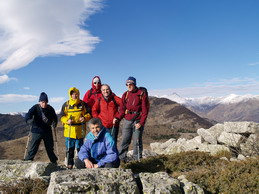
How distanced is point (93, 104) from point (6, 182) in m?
4.31

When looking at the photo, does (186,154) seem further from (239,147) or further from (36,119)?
(36,119)

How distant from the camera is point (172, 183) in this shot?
564 cm

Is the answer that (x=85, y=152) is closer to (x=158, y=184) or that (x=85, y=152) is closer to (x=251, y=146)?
(x=158, y=184)

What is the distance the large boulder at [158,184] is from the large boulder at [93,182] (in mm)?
431

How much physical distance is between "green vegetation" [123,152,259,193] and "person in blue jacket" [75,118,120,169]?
7.51 ft

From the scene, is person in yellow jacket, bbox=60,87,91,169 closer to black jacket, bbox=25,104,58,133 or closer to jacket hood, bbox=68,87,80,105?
jacket hood, bbox=68,87,80,105

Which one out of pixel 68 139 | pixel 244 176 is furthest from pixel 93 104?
pixel 244 176

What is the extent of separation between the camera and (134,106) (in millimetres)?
9594

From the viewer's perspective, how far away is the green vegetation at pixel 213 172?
6.40m

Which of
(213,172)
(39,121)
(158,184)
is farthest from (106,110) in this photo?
(158,184)

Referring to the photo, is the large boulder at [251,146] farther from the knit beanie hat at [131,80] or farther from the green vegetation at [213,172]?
the knit beanie hat at [131,80]

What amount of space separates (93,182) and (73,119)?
440cm

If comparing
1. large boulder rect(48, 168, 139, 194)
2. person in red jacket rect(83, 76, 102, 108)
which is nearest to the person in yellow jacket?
person in red jacket rect(83, 76, 102, 108)

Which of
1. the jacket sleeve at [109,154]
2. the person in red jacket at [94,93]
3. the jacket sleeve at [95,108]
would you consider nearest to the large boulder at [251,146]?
the jacket sleeve at [95,108]
